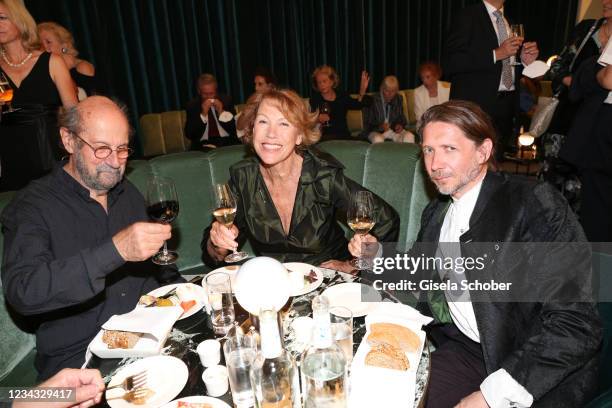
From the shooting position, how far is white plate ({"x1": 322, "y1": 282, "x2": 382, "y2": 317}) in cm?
163

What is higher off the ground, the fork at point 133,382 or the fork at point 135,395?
the fork at point 133,382

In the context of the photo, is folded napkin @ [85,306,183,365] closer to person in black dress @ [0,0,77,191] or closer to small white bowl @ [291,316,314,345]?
small white bowl @ [291,316,314,345]

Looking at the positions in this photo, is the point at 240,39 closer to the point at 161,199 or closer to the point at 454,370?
the point at 161,199

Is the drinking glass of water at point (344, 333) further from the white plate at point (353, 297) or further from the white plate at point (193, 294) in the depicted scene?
the white plate at point (193, 294)

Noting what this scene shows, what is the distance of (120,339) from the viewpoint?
1.47 meters

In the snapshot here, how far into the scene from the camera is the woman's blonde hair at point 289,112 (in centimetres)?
234

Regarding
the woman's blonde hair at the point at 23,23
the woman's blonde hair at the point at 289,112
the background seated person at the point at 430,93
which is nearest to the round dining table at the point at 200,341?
the woman's blonde hair at the point at 289,112

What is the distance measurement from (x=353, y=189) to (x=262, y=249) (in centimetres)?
66

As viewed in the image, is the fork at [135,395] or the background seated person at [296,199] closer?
the fork at [135,395]

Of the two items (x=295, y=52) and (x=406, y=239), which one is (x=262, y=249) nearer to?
(x=406, y=239)

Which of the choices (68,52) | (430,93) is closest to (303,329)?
(68,52)

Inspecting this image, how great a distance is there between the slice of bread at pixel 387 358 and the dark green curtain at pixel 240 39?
217 inches

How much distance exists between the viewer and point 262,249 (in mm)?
2633

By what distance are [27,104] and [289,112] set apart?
1.75 metres
